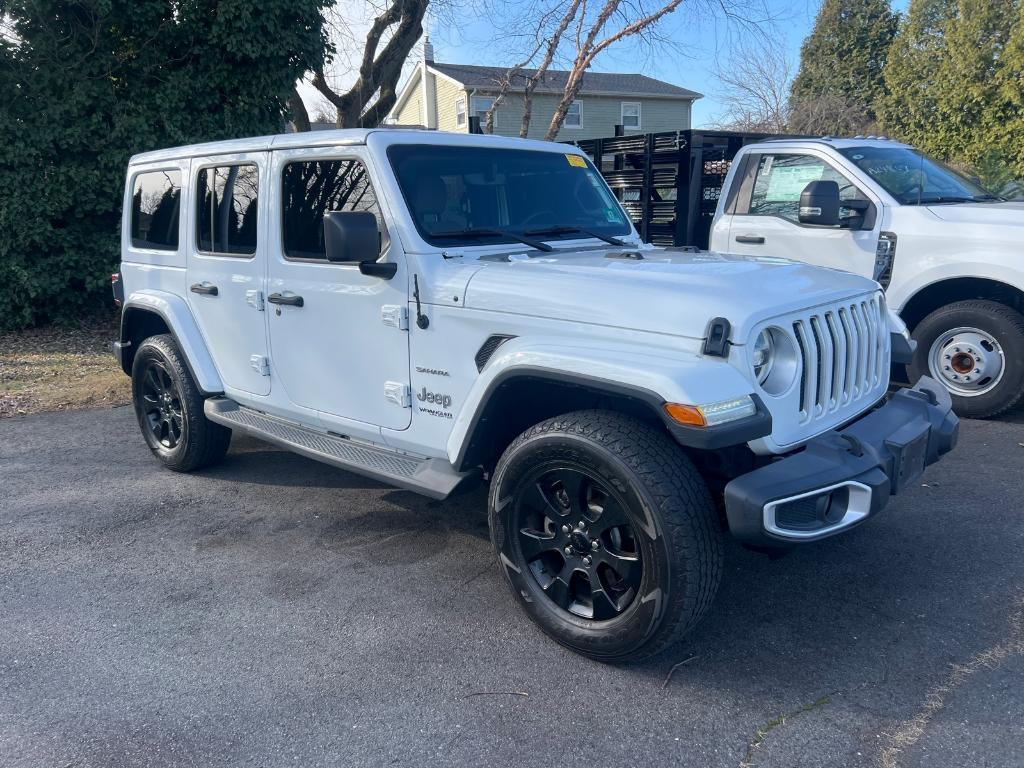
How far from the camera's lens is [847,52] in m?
36.5

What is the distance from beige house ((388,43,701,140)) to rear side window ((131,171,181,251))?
69.8 feet

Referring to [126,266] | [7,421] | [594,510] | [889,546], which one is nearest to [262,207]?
[126,266]

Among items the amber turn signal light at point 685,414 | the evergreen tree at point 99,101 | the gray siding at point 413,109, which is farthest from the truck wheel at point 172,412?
the gray siding at point 413,109

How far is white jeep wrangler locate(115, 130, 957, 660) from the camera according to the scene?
280 cm

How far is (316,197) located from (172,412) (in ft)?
6.50

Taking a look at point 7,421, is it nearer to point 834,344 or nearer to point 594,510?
point 594,510

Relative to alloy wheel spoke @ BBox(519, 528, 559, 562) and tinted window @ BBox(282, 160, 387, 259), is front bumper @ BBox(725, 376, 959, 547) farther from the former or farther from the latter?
tinted window @ BBox(282, 160, 387, 259)

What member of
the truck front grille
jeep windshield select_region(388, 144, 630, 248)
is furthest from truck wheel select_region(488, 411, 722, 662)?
jeep windshield select_region(388, 144, 630, 248)

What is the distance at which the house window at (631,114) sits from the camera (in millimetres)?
30031

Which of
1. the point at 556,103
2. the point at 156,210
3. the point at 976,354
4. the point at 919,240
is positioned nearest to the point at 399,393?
the point at 156,210

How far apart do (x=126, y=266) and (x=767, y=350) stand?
4.46 m

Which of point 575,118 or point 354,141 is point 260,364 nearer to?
point 354,141

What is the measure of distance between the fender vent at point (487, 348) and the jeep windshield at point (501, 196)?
618 mm

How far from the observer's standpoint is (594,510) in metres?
3.07
